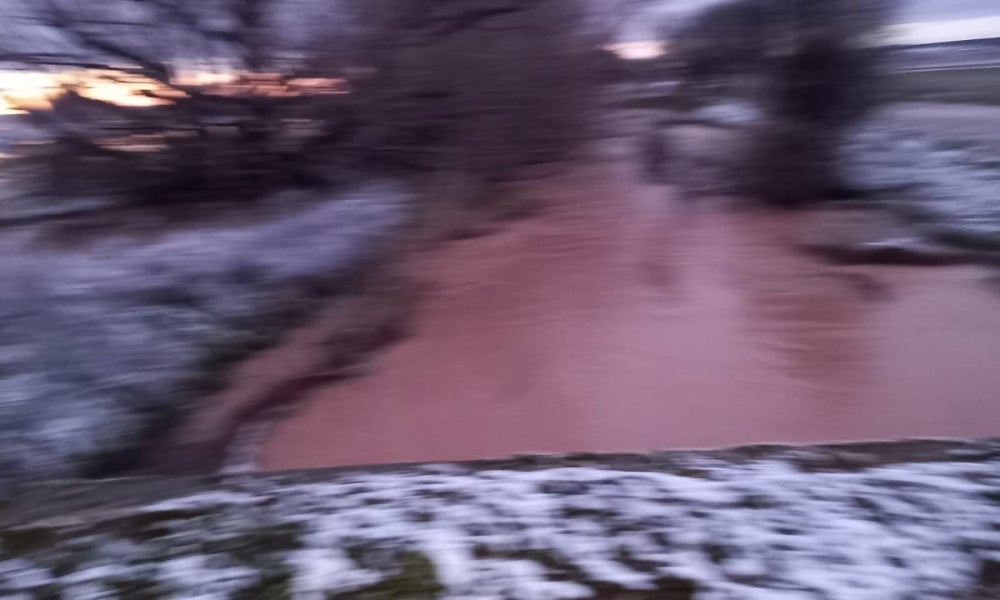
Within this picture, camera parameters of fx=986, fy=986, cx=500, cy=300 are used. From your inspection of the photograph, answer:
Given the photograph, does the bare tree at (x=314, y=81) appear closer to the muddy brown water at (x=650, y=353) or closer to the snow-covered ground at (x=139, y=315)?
the snow-covered ground at (x=139, y=315)

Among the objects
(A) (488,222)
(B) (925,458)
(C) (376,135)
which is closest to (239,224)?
(C) (376,135)

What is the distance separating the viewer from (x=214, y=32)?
388 inches

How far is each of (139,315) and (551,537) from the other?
4390mm

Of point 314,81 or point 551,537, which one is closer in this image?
point 551,537

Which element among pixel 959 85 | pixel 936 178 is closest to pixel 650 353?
pixel 936 178

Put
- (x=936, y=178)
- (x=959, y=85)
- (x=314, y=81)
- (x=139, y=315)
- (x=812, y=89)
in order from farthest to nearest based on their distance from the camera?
(x=959, y=85) < (x=936, y=178) < (x=812, y=89) < (x=314, y=81) < (x=139, y=315)

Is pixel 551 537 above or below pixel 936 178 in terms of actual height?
below

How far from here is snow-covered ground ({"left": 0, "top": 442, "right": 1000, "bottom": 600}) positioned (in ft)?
13.8

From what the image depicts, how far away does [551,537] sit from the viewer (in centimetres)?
453

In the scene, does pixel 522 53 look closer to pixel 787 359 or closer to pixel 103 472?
pixel 787 359

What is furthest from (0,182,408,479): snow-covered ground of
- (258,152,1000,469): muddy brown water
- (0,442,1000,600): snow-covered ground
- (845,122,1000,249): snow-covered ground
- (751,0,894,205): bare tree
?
(845,122,1000,249): snow-covered ground

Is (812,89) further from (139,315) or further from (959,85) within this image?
(959,85)

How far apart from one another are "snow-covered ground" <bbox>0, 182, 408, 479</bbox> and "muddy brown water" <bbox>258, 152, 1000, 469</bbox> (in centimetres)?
83

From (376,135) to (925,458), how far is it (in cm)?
666
